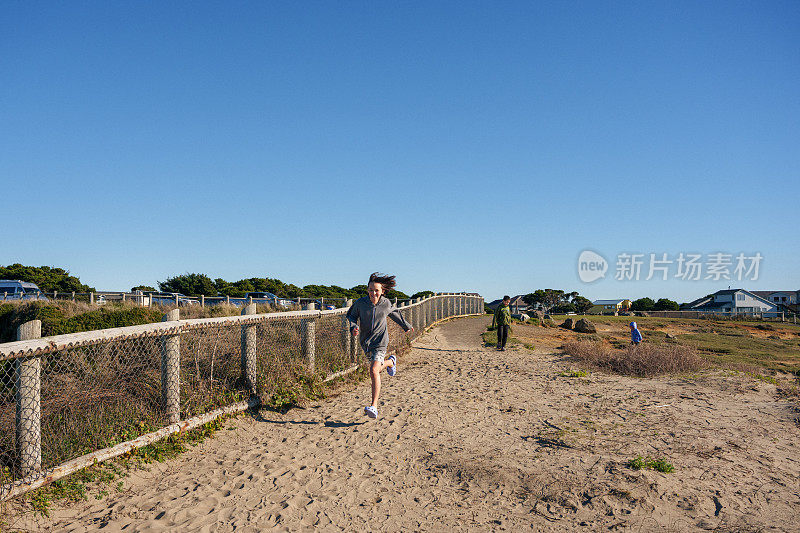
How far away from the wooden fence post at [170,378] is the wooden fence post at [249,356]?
4.48ft

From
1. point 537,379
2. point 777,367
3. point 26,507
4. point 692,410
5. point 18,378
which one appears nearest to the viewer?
point 26,507

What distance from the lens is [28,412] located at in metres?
4.30

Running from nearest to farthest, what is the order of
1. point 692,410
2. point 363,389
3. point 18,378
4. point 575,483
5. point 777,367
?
point 18,378, point 575,483, point 692,410, point 363,389, point 777,367

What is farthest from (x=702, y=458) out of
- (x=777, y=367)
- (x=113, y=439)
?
(x=777, y=367)

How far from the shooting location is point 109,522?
13.3ft

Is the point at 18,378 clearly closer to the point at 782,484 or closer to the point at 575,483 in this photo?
the point at 575,483

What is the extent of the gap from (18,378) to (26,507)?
995 mm

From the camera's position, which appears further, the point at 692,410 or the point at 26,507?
the point at 692,410

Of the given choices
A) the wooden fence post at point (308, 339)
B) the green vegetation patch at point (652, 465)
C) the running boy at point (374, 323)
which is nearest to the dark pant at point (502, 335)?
the wooden fence post at point (308, 339)

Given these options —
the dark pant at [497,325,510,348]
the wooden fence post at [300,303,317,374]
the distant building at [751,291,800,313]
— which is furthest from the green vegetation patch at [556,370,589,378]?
the distant building at [751,291,800,313]

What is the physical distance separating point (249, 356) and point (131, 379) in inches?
62.6

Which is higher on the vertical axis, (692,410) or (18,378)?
(18,378)

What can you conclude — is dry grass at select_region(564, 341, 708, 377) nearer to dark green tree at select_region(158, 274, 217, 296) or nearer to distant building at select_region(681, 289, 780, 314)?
dark green tree at select_region(158, 274, 217, 296)

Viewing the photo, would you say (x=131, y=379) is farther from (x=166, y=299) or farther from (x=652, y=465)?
(x=166, y=299)
